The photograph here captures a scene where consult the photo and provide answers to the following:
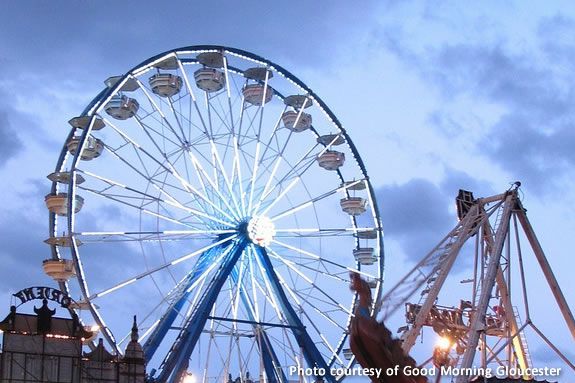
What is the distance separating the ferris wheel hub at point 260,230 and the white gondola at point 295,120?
6191 mm

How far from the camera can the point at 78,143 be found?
191 ft

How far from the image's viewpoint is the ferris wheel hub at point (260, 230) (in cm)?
5953

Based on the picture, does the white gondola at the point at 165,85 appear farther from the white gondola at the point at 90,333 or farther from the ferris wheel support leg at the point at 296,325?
the white gondola at the point at 90,333

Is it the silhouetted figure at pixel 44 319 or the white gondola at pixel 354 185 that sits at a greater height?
the white gondola at pixel 354 185

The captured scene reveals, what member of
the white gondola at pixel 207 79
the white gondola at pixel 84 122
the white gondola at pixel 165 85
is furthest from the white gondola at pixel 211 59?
the white gondola at pixel 84 122

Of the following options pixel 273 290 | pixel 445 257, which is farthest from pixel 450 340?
pixel 273 290

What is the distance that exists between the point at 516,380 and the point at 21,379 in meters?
18.5

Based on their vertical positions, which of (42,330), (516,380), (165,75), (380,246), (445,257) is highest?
(165,75)

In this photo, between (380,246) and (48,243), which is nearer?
(48,243)

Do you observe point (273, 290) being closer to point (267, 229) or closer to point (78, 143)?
point (267, 229)

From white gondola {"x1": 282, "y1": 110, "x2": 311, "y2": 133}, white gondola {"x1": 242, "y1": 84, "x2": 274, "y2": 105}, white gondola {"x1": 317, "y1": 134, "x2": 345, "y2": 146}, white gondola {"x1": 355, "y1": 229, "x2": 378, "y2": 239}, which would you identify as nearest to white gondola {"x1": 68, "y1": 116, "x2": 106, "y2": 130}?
white gondola {"x1": 242, "y1": 84, "x2": 274, "y2": 105}

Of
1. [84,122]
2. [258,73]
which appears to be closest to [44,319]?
[84,122]

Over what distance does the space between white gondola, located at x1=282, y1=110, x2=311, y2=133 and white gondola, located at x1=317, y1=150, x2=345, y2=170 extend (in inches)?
66.5

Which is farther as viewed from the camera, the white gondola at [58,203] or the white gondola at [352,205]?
the white gondola at [352,205]
